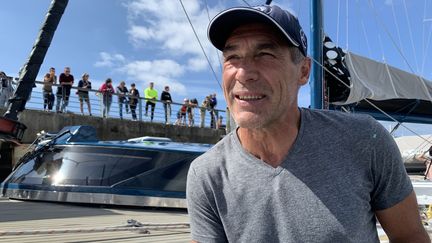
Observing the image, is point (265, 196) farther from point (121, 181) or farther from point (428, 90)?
point (428, 90)

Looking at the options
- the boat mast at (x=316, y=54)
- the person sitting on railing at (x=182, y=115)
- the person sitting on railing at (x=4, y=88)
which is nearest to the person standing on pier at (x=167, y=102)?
the person sitting on railing at (x=182, y=115)

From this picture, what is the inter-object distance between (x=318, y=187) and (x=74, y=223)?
3.61 m

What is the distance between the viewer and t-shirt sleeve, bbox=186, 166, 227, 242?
1625 millimetres

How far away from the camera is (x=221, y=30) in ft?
5.36

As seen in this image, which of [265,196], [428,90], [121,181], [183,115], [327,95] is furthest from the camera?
[183,115]

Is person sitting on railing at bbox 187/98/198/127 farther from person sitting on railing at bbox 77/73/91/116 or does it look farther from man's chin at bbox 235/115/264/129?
man's chin at bbox 235/115/264/129

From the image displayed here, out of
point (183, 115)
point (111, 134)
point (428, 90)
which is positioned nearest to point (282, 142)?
point (428, 90)

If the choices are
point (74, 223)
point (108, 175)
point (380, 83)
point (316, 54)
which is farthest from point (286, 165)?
point (380, 83)

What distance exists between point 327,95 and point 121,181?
3.62m

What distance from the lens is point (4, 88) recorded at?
13625 mm

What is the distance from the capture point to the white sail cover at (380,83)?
797 centimetres

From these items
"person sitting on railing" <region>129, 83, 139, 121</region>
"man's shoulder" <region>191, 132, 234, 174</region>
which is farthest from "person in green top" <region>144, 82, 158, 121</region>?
"man's shoulder" <region>191, 132, 234, 174</region>

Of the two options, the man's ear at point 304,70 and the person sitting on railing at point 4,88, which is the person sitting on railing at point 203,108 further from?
the man's ear at point 304,70

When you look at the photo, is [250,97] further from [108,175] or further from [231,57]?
[108,175]
